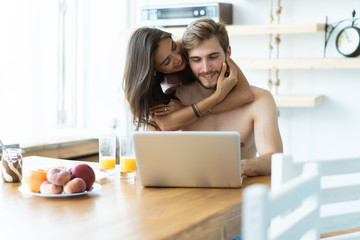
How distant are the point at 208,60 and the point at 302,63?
135cm

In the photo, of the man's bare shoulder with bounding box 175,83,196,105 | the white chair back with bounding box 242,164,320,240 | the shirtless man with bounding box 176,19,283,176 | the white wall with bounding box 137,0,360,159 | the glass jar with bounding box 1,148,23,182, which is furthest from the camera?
the white wall with bounding box 137,0,360,159

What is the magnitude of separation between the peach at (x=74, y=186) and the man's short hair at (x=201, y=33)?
847 mm

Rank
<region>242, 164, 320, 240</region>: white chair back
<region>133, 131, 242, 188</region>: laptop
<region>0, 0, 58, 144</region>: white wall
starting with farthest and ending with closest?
<region>0, 0, 58, 144</region>: white wall < <region>133, 131, 242, 188</region>: laptop < <region>242, 164, 320, 240</region>: white chair back

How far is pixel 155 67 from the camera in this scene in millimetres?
2109

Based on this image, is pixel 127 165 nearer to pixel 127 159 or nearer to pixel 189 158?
pixel 127 159

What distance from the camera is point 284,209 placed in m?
0.80

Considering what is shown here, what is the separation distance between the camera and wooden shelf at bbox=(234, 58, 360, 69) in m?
3.12

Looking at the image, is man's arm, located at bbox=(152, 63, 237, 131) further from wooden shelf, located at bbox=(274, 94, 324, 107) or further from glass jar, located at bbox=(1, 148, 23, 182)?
wooden shelf, located at bbox=(274, 94, 324, 107)

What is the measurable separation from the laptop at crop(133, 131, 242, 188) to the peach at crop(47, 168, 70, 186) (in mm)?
219

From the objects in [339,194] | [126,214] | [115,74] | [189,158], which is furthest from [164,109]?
[115,74]

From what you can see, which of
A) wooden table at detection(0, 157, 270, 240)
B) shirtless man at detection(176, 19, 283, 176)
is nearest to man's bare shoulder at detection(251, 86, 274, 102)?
shirtless man at detection(176, 19, 283, 176)

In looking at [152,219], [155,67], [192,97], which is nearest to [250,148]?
[192,97]

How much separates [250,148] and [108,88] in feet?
6.68

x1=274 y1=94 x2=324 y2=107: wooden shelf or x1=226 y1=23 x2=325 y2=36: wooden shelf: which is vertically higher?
x1=226 y1=23 x2=325 y2=36: wooden shelf
